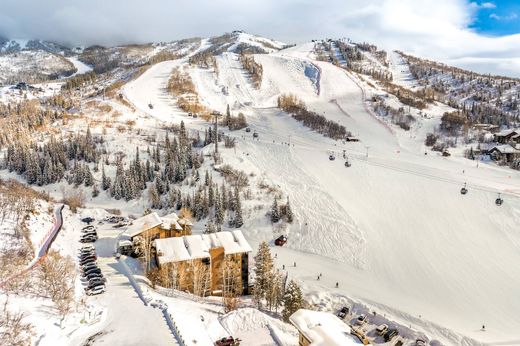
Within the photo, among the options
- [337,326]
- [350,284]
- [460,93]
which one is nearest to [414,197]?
[350,284]

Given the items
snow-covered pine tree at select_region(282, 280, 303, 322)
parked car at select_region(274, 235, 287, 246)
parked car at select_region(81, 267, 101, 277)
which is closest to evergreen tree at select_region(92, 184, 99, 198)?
parked car at select_region(81, 267, 101, 277)

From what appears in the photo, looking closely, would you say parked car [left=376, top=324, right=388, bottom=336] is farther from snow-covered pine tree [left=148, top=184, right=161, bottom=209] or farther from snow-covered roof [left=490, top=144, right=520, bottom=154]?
snow-covered roof [left=490, top=144, right=520, bottom=154]

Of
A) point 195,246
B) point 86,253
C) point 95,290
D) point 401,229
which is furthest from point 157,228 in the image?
point 401,229

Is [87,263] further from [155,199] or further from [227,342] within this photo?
[155,199]

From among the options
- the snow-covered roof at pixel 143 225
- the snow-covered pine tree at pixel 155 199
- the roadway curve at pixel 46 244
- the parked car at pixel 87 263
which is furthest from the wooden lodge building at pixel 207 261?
the snow-covered pine tree at pixel 155 199

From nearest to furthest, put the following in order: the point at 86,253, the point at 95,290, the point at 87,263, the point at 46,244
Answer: the point at 95,290, the point at 87,263, the point at 46,244, the point at 86,253

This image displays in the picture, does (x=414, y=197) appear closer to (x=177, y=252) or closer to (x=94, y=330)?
(x=177, y=252)
